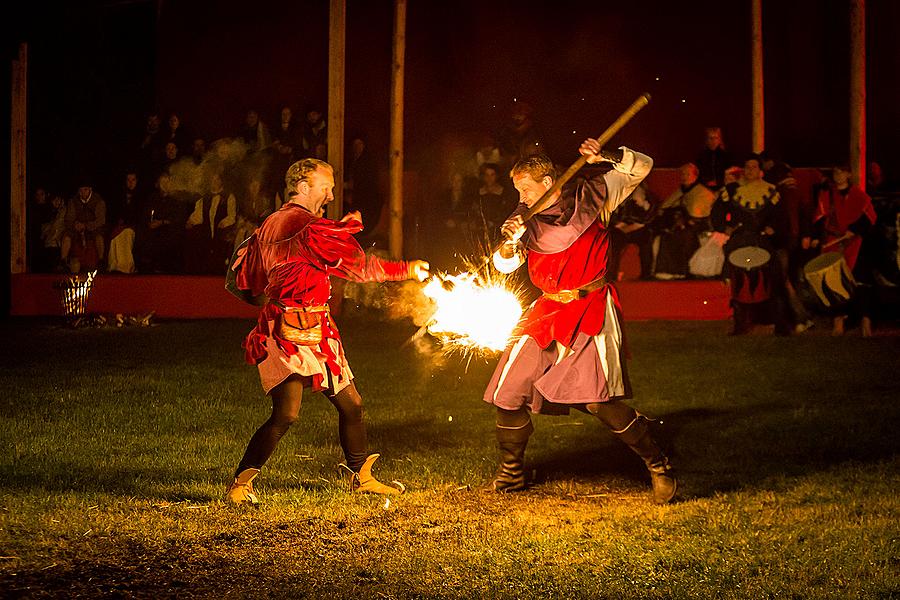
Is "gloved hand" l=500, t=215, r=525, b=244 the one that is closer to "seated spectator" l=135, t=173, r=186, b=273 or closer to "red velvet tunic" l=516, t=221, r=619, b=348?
"red velvet tunic" l=516, t=221, r=619, b=348

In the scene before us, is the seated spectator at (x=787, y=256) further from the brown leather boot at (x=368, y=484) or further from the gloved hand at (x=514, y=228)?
the brown leather boot at (x=368, y=484)

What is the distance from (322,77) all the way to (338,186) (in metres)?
2.93

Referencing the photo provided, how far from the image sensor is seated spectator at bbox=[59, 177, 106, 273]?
15836 mm

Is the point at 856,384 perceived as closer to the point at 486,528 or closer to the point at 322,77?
the point at 486,528

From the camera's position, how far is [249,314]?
49.8 ft

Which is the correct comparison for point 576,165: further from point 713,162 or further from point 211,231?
point 211,231

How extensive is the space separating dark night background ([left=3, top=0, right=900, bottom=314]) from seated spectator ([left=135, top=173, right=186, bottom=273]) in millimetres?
1014

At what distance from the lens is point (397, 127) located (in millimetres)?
15172

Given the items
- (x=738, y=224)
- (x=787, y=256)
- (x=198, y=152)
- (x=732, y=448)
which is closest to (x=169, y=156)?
(x=198, y=152)

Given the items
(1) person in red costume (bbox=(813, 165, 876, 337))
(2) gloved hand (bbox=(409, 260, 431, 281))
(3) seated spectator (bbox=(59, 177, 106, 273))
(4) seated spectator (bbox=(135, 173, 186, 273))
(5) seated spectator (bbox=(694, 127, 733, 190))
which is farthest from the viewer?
(3) seated spectator (bbox=(59, 177, 106, 273))

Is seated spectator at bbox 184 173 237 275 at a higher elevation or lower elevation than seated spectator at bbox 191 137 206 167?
lower

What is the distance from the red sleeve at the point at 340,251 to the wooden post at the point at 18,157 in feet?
38.5

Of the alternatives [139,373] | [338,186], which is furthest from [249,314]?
[139,373]

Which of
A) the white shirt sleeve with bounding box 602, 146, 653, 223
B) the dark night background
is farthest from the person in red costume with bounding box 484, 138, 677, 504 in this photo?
the dark night background
